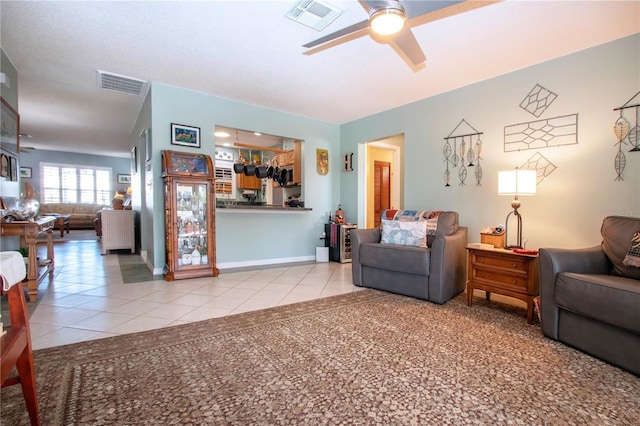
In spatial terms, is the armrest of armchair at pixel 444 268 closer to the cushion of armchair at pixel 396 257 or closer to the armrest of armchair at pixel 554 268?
the cushion of armchair at pixel 396 257

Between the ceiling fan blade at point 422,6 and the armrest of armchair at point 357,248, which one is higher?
the ceiling fan blade at point 422,6

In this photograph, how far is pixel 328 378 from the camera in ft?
5.29

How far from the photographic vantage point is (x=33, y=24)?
247 centimetres

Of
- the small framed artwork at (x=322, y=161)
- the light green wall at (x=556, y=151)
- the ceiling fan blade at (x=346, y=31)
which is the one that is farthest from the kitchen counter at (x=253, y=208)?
the ceiling fan blade at (x=346, y=31)

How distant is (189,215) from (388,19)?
10.5 feet

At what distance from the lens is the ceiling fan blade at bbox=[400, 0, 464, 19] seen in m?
1.68

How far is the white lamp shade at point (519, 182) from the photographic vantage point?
2613 millimetres

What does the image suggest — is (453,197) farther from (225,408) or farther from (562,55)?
(225,408)

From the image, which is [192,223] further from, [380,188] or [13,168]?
[380,188]

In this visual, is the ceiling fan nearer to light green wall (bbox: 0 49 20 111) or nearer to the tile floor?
the tile floor

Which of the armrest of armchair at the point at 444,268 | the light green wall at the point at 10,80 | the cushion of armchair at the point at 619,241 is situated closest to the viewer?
the cushion of armchair at the point at 619,241

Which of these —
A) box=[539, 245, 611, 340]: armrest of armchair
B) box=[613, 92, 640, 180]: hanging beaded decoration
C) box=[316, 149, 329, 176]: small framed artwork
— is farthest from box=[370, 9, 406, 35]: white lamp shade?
box=[316, 149, 329, 176]: small framed artwork

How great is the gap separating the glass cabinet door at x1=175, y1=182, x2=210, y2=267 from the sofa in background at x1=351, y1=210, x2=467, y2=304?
2.00 meters

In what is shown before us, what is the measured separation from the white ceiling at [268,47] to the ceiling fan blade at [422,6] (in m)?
0.34
